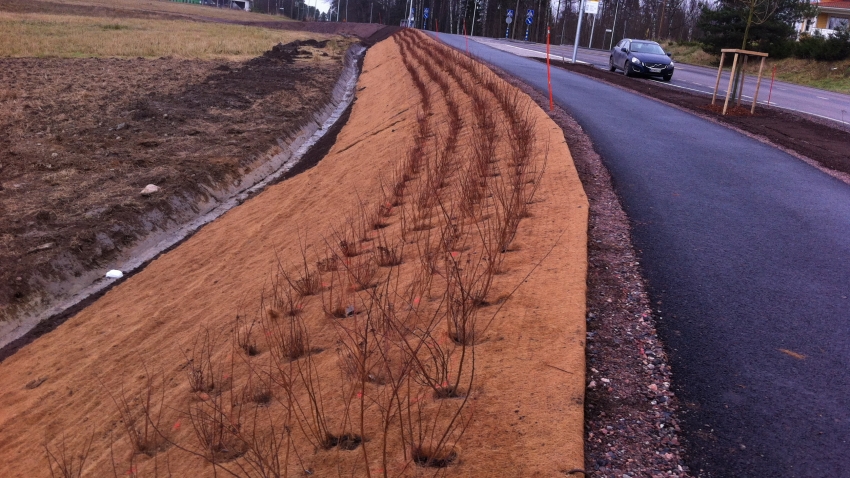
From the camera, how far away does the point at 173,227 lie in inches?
453

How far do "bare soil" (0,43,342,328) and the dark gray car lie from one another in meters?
11.4

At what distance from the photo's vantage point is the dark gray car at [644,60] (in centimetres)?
2662

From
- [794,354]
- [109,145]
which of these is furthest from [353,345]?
[109,145]

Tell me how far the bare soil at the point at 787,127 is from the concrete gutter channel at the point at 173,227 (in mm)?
9099

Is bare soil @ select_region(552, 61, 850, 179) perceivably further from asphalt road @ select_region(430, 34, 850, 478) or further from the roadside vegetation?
the roadside vegetation

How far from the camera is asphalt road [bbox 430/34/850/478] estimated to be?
3.76 m

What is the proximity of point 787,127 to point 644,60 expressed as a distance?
12377 millimetres

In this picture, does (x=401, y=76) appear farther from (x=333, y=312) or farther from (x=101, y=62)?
(x=333, y=312)

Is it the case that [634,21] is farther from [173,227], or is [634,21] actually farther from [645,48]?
[173,227]

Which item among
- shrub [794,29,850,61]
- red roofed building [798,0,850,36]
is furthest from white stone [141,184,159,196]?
red roofed building [798,0,850,36]

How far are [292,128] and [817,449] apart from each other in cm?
1581

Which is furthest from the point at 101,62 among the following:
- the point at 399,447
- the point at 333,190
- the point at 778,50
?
the point at 778,50

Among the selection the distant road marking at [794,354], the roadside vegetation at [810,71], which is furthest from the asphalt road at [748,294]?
the roadside vegetation at [810,71]

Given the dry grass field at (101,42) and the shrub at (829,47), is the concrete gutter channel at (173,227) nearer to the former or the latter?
the dry grass field at (101,42)
